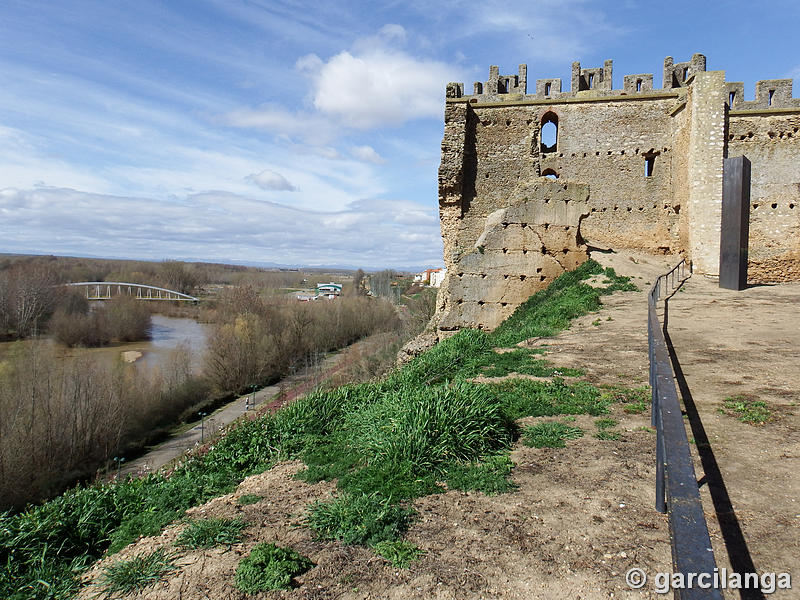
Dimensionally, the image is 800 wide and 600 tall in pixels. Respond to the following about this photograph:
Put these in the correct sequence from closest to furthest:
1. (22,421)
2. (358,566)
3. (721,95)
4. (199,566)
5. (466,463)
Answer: (358,566) < (199,566) < (466,463) < (721,95) < (22,421)

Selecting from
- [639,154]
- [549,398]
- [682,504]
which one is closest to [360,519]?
[682,504]

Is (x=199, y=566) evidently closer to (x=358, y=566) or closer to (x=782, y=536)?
(x=358, y=566)

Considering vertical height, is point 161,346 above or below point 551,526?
below

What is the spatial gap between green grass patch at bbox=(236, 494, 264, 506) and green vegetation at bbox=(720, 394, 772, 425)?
4.11 metres

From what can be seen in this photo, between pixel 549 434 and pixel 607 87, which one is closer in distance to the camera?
pixel 549 434

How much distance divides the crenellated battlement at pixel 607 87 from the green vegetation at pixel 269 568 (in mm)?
17180

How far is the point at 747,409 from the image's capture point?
175 inches

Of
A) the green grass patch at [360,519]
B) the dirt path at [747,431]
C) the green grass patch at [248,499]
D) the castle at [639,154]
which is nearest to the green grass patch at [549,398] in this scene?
the dirt path at [747,431]

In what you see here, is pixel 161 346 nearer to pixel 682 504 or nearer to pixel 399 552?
pixel 399 552

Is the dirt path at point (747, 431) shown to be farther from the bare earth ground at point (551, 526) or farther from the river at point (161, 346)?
the river at point (161, 346)

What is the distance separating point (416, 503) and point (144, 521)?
7.42ft

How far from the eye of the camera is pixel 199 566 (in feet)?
9.91

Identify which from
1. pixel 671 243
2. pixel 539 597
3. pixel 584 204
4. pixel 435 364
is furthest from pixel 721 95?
pixel 539 597

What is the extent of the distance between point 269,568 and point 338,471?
4.60 feet
